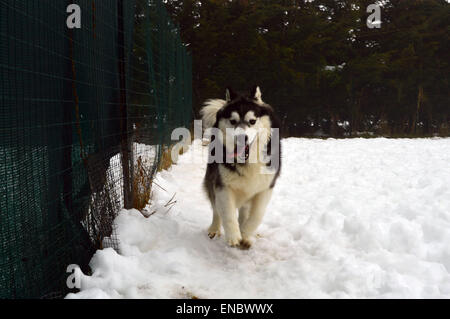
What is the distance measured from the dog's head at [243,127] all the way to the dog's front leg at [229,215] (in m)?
0.32

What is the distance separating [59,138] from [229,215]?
1505 millimetres

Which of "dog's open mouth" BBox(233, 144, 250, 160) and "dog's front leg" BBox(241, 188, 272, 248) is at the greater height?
"dog's open mouth" BBox(233, 144, 250, 160)

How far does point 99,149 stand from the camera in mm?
2920

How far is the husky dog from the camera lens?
3027 millimetres

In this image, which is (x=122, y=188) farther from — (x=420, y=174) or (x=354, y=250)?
(x=420, y=174)

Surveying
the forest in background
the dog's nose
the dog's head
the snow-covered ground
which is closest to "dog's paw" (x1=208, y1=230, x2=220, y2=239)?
the snow-covered ground

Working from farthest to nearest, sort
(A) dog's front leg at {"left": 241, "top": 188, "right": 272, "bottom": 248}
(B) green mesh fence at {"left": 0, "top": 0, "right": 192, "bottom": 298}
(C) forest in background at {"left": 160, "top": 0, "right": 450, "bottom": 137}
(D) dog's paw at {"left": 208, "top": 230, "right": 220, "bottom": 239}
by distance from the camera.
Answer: (C) forest in background at {"left": 160, "top": 0, "right": 450, "bottom": 137} < (D) dog's paw at {"left": 208, "top": 230, "right": 220, "bottom": 239} < (A) dog's front leg at {"left": 241, "top": 188, "right": 272, "bottom": 248} < (B) green mesh fence at {"left": 0, "top": 0, "right": 192, "bottom": 298}

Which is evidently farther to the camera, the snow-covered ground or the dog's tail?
→ the dog's tail

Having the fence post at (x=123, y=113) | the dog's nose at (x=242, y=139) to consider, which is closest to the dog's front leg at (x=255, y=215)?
the dog's nose at (x=242, y=139)

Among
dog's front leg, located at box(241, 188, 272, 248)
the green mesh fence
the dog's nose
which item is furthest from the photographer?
dog's front leg, located at box(241, 188, 272, 248)

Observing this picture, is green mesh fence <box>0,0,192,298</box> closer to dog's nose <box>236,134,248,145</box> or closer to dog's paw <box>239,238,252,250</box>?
dog's paw <box>239,238,252,250</box>

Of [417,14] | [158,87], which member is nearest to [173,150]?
[158,87]

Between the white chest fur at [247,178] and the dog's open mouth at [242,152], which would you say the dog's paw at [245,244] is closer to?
the white chest fur at [247,178]

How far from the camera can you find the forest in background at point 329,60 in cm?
1251
